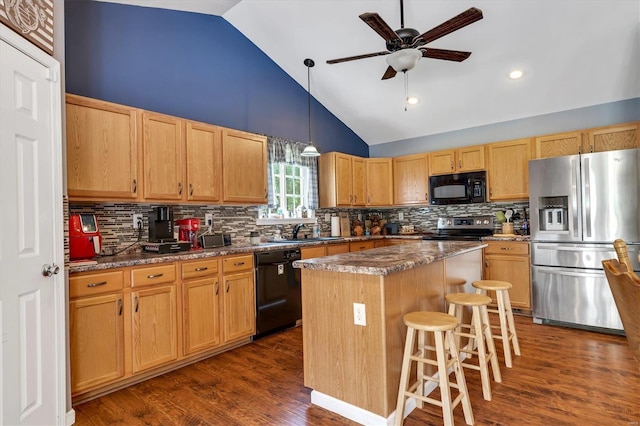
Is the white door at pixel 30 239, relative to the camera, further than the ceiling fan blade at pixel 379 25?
No

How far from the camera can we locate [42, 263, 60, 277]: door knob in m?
1.91

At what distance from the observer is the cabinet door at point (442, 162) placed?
4.95 meters

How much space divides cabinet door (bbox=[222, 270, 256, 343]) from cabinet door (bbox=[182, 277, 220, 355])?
0.09 metres

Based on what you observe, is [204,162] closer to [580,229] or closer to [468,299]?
[468,299]

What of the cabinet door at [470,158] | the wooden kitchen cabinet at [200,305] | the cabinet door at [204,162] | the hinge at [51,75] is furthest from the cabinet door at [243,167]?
the cabinet door at [470,158]

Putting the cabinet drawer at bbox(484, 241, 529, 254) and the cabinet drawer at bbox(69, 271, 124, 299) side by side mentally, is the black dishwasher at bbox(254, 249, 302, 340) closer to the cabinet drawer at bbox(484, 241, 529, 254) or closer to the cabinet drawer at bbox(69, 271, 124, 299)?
the cabinet drawer at bbox(69, 271, 124, 299)

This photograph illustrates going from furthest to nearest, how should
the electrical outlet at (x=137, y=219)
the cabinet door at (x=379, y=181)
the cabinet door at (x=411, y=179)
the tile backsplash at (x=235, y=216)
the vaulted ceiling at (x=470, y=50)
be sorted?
the cabinet door at (x=379, y=181), the cabinet door at (x=411, y=179), the vaulted ceiling at (x=470, y=50), the electrical outlet at (x=137, y=219), the tile backsplash at (x=235, y=216)

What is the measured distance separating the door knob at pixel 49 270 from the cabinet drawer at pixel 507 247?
4325 mm

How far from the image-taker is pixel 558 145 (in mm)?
4090

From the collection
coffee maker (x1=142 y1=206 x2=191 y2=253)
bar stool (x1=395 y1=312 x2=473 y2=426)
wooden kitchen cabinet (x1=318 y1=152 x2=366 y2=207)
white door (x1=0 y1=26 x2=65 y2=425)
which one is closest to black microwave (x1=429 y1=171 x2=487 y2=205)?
wooden kitchen cabinet (x1=318 y1=152 x2=366 y2=207)

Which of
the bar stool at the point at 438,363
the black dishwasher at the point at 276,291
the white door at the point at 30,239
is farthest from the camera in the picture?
the black dishwasher at the point at 276,291

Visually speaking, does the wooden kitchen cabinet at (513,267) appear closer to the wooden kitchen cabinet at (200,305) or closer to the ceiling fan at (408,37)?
the ceiling fan at (408,37)

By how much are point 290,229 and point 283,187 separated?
587 mm

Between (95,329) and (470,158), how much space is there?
183 inches
